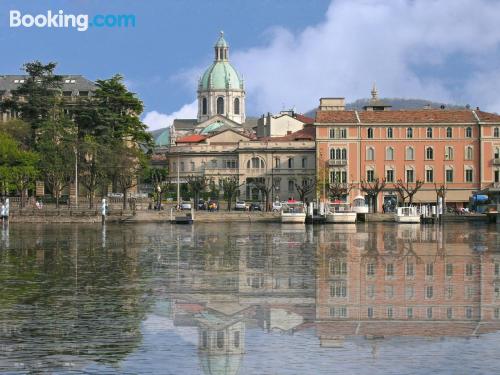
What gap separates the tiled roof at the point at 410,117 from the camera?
445 feet

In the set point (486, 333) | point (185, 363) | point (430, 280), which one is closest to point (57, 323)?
point (185, 363)

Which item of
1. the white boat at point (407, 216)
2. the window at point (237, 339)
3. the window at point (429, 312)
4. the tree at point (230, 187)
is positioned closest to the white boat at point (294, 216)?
the white boat at point (407, 216)

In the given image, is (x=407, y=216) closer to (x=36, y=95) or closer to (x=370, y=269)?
(x=36, y=95)

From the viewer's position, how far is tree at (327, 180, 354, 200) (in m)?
134

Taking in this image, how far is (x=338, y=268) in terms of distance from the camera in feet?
137

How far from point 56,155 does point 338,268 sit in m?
70.9

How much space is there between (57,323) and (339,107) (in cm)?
13528

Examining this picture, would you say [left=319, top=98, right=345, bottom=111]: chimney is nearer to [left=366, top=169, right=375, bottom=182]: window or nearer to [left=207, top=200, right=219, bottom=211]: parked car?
[left=366, top=169, right=375, bottom=182]: window

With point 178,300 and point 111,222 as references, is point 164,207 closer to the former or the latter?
point 111,222

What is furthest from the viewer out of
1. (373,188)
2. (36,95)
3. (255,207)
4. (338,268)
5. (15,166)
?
(255,207)

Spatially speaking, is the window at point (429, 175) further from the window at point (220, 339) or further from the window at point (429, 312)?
the window at point (220, 339)

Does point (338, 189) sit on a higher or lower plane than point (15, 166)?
lower

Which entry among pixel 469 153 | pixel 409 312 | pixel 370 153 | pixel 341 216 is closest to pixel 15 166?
pixel 341 216

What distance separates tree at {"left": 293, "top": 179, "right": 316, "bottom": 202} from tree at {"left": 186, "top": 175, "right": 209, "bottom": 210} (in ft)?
38.7
